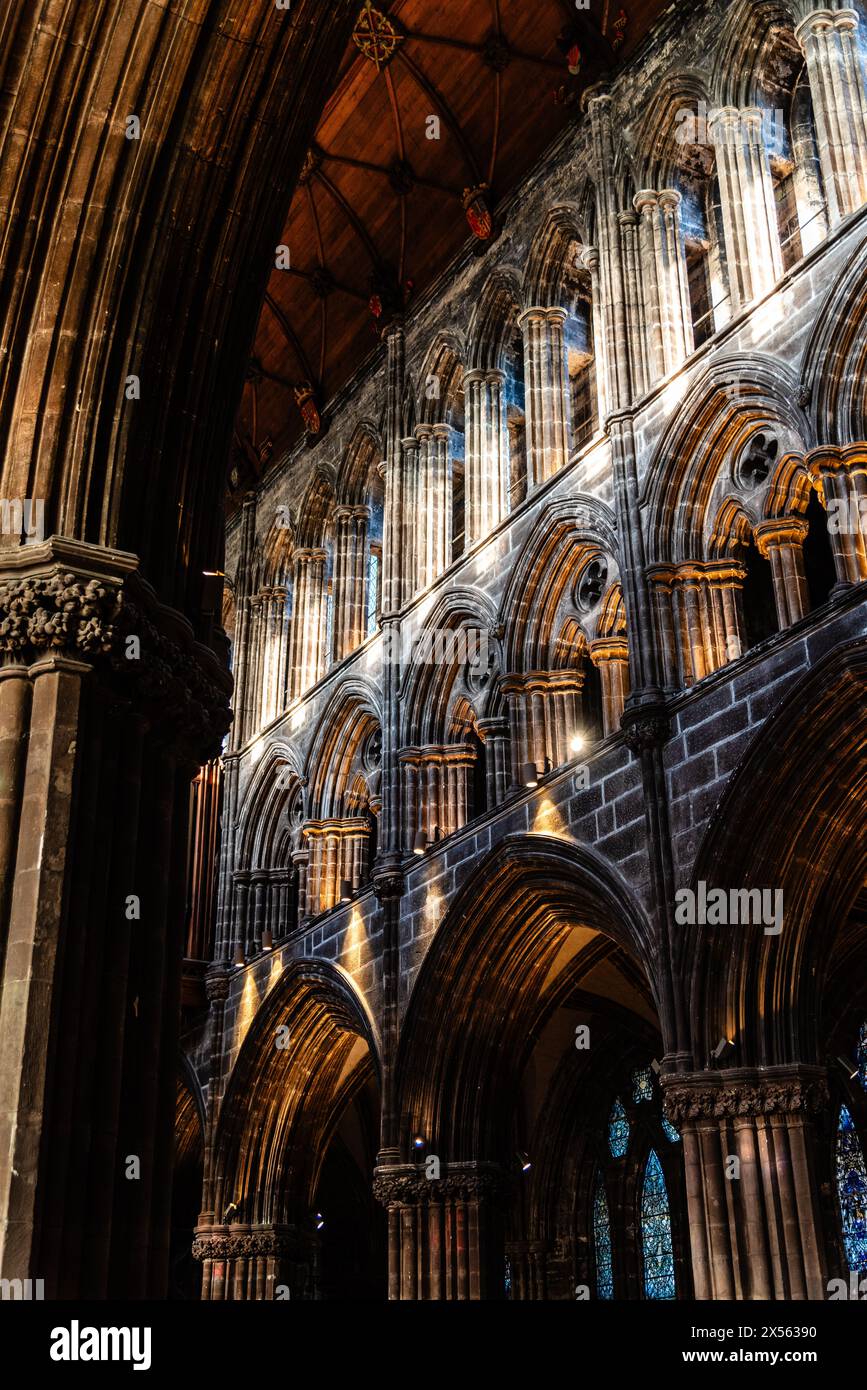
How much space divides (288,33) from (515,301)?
33.6ft

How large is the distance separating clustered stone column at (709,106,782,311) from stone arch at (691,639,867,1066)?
15.0 feet

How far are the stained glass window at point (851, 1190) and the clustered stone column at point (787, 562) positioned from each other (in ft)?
22.5

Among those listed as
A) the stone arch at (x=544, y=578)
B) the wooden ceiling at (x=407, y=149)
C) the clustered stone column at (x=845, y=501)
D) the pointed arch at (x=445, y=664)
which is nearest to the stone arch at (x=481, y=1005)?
the stone arch at (x=544, y=578)

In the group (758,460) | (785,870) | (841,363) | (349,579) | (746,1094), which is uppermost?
(349,579)

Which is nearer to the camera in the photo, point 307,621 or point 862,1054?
point 862,1054

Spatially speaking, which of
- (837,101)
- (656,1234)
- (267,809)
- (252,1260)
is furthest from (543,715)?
(252,1260)

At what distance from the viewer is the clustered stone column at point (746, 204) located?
1437cm

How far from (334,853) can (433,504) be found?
4.80m

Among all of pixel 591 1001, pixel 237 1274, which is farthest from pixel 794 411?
pixel 237 1274

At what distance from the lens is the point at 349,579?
21359mm

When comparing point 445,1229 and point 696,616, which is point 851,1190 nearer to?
point 445,1229

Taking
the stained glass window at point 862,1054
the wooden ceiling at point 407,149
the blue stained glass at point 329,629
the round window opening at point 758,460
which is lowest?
the stained glass window at point 862,1054

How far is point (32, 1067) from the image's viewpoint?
19.9ft

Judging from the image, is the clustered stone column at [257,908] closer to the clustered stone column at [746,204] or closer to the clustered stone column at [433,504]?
the clustered stone column at [433,504]
